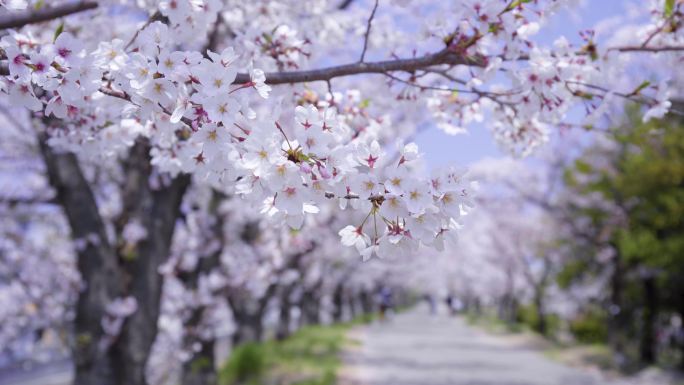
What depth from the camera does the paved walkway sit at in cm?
1184

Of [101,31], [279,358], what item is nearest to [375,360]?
[279,358]

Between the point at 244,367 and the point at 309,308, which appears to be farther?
the point at 309,308

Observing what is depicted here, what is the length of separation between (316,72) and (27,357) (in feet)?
63.3

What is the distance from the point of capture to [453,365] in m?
14.2

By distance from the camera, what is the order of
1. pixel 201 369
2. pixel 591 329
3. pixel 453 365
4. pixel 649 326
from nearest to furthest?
pixel 201 369 → pixel 649 326 → pixel 453 365 → pixel 591 329

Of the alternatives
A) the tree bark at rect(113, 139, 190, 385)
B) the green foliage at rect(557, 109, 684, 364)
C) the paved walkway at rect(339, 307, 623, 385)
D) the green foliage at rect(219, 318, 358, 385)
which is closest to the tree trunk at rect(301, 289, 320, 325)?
the paved walkway at rect(339, 307, 623, 385)

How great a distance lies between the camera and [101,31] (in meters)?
5.67

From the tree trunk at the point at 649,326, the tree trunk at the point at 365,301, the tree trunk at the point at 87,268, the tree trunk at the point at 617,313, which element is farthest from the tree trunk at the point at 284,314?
the tree trunk at the point at 365,301

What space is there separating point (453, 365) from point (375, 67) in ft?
41.3

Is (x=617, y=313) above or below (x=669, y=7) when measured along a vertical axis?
below

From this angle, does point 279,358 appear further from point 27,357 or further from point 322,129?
point 322,129

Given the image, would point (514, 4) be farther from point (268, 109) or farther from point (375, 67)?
point (268, 109)

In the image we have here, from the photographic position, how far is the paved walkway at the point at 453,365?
11836 millimetres

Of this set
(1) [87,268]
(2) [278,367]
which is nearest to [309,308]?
(2) [278,367]
